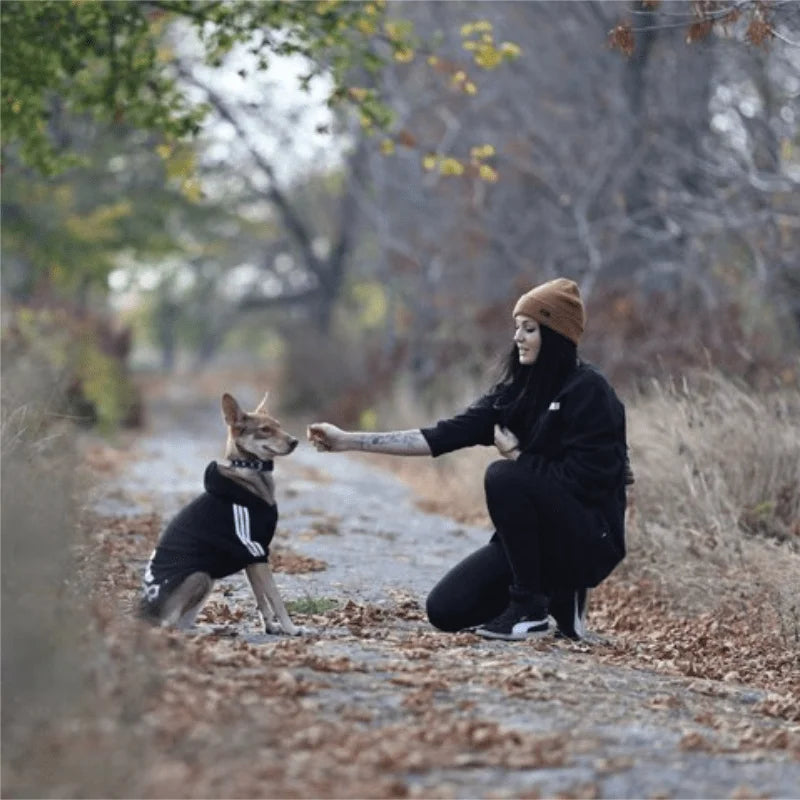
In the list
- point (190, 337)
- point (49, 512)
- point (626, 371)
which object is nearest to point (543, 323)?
point (49, 512)

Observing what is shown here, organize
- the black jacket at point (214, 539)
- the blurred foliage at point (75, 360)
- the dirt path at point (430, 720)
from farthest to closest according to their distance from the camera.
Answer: the blurred foliage at point (75, 360) → the black jacket at point (214, 539) → the dirt path at point (430, 720)

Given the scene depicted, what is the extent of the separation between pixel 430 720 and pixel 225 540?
6.44 ft

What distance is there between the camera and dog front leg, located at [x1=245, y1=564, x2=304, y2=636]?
318 inches

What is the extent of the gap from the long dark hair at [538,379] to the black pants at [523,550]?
0.30m

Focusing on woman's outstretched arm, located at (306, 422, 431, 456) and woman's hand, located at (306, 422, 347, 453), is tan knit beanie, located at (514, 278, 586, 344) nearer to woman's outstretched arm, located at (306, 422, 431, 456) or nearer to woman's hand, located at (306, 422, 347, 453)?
woman's outstretched arm, located at (306, 422, 431, 456)

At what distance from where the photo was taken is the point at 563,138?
22797 mm

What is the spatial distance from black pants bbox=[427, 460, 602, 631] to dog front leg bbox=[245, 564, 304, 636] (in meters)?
0.93

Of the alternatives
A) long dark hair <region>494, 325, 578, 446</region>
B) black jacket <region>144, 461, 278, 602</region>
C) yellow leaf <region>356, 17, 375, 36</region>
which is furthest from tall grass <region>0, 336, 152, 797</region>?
yellow leaf <region>356, 17, 375, 36</region>

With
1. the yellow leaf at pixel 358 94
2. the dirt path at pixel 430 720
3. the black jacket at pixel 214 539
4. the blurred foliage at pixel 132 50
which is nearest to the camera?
the dirt path at pixel 430 720

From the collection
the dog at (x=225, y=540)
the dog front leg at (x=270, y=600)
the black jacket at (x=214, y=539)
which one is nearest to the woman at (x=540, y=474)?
the dog at (x=225, y=540)

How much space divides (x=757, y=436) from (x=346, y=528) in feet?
13.2

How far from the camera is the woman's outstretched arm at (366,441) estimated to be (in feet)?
27.5

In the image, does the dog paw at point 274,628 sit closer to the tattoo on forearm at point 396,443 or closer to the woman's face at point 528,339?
the tattoo on forearm at point 396,443

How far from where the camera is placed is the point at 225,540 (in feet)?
25.8
